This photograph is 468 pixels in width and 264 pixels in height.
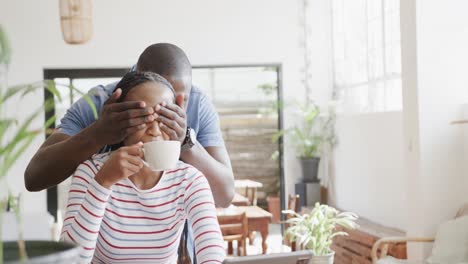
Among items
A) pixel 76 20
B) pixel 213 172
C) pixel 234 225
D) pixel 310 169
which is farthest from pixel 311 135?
pixel 213 172

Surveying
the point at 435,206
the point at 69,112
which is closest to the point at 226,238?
the point at 435,206

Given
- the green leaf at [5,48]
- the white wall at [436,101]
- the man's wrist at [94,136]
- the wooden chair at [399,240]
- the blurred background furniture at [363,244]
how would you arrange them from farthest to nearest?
the blurred background furniture at [363,244] → the white wall at [436,101] → the wooden chair at [399,240] → the man's wrist at [94,136] → the green leaf at [5,48]

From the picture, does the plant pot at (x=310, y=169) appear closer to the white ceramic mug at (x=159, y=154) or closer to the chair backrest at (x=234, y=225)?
the chair backrest at (x=234, y=225)

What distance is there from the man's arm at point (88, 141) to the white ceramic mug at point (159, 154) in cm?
6

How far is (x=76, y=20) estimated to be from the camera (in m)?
6.39

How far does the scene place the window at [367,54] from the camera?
19.9 ft

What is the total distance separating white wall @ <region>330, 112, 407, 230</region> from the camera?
232 inches

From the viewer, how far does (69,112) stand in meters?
1.53

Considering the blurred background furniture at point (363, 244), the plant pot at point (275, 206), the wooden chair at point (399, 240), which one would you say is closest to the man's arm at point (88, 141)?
the wooden chair at point (399, 240)

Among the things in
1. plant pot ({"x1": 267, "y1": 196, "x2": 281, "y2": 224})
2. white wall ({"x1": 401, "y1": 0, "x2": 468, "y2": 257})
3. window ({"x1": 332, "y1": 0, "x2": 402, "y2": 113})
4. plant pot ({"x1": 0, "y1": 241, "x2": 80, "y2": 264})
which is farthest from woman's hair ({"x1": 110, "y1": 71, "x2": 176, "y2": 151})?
plant pot ({"x1": 267, "y1": 196, "x2": 281, "y2": 224})

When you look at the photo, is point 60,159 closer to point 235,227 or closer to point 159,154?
point 159,154

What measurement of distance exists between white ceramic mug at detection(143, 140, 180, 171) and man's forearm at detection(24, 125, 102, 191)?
160 mm

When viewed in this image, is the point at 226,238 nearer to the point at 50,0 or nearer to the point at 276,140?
the point at 276,140

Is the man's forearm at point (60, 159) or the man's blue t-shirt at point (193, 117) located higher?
the man's blue t-shirt at point (193, 117)
